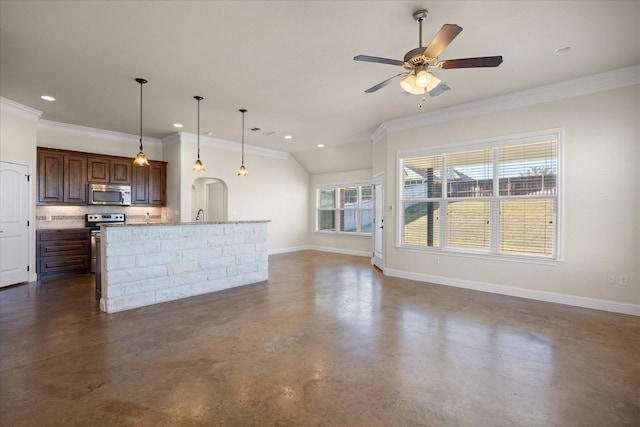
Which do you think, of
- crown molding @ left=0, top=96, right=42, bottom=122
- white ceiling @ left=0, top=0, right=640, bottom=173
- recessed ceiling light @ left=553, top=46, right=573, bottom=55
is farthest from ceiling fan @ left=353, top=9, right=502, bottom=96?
crown molding @ left=0, top=96, right=42, bottom=122

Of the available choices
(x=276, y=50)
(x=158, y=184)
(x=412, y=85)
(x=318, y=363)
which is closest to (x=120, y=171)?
(x=158, y=184)

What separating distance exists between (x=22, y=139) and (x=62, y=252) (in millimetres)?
2133

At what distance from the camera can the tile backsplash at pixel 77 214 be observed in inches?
236

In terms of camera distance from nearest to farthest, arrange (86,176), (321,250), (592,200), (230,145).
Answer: (592,200)
(86,176)
(230,145)
(321,250)

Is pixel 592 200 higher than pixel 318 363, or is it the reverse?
pixel 592 200

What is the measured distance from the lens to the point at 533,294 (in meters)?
4.46

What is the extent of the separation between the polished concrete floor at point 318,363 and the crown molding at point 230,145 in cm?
397

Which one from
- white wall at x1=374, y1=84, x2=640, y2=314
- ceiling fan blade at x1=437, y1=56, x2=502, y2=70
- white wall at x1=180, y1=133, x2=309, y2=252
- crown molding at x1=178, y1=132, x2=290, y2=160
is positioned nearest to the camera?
ceiling fan blade at x1=437, y1=56, x2=502, y2=70

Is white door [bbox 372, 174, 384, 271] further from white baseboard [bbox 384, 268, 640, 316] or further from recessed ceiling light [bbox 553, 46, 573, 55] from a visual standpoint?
recessed ceiling light [bbox 553, 46, 573, 55]

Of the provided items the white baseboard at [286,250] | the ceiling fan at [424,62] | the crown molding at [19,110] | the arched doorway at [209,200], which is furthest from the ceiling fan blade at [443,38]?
the white baseboard at [286,250]

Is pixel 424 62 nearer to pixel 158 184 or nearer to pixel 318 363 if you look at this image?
pixel 318 363

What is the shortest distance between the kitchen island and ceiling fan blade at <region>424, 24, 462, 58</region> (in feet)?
12.7

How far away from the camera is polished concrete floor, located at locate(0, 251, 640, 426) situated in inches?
77.9

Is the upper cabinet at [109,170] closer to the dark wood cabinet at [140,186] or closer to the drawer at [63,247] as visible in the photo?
the dark wood cabinet at [140,186]
